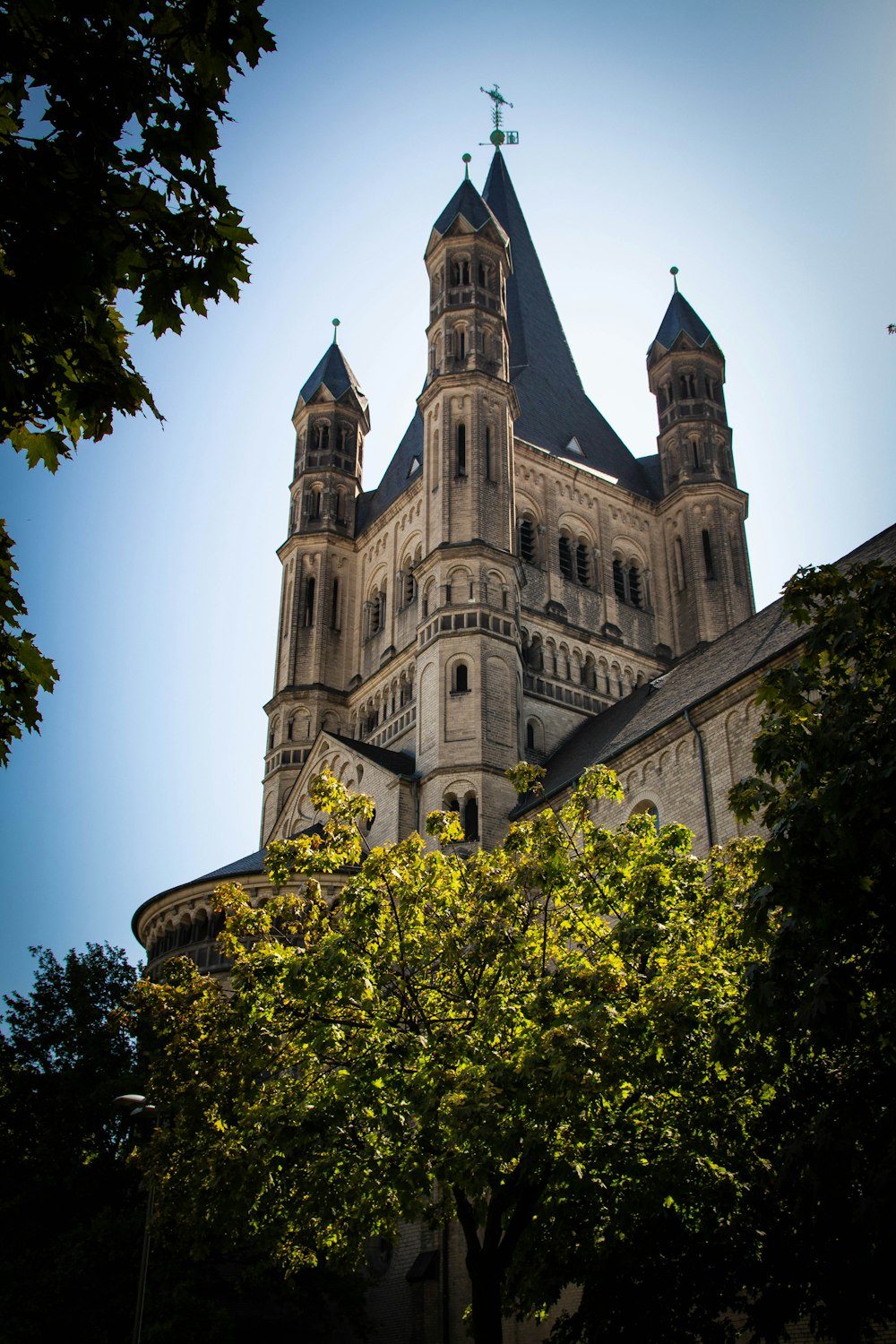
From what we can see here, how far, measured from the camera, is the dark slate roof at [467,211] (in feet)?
142

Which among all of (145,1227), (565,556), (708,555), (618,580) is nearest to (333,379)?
(565,556)

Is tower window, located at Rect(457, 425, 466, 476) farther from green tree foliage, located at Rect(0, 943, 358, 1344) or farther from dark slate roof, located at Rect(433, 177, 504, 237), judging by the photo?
green tree foliage, located at Rect(0, 943, 358, 1344)

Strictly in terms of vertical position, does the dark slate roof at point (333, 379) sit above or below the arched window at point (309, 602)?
above

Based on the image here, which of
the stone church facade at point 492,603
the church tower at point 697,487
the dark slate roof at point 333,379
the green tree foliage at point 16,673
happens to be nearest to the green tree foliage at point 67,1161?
the stone church facade at point 492,603

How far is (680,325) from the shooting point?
4884 centimetres

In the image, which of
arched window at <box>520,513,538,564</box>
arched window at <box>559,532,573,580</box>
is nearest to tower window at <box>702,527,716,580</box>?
arched window at <box>559,532,573,580</box>

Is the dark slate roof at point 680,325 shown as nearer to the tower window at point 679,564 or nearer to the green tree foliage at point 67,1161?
the tower window at point 679,564

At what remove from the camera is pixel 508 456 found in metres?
39.0

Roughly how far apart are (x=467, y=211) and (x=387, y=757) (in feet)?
70.7

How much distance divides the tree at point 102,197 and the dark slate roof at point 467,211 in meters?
39.3

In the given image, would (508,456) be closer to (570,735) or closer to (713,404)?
(570,735)

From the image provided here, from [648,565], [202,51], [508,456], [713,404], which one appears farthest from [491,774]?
[202,51]

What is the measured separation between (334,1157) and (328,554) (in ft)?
116

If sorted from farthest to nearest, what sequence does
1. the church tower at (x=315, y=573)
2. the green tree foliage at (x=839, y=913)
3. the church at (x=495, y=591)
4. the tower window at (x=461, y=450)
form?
the church tower at (x=315, y=573) → the tower window at (x=461, y=450) → the church at (x=495, y=591) → the green tree foliage at (x=839, y=913)
